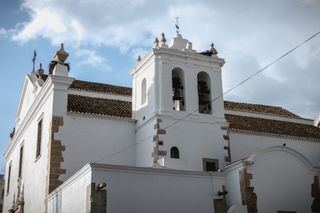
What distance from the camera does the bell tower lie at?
1847 cm

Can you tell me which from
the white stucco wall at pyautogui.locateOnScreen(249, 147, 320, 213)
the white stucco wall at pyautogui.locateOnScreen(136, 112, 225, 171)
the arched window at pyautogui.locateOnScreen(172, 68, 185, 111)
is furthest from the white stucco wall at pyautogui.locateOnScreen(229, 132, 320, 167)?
the arched window at pyautogui.locateOnScreen(172, 68, 185, 111)

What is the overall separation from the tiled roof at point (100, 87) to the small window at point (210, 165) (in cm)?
612

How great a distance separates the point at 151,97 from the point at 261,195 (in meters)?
5.58

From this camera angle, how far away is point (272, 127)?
Answer: 23.9 metres

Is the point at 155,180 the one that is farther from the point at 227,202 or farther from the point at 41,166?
the point at 41,166

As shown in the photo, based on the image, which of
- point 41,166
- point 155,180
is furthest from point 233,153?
point 41,166

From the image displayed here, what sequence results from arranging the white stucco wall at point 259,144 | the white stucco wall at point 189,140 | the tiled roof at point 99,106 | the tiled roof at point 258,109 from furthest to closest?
1. the tiled roof at point 258,109
2. the white stucco wall at point 259,144
3. the tiled roof at point 99,106
4. the white stucco wall at point 189,140

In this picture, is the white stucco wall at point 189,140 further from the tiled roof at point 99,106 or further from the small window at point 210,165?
the tiled roof at point 99,106

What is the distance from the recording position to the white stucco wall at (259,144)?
20.8m

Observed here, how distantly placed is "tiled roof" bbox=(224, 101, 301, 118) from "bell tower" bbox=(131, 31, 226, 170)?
205 inches

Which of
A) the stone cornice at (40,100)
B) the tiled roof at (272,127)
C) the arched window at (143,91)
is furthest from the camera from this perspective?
the tiled roof at (272,127)

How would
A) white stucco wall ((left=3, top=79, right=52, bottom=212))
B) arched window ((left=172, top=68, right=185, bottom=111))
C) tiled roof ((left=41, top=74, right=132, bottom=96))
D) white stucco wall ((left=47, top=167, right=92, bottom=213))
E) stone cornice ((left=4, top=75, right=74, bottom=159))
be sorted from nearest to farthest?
1. white stucco wall ((left=47, top=167, right=92, bottom=213))
2. white stucco wall ((left=3, top=79, right=52, bottom=212))
3. stone cornice ((left=4, top=75, right=74, bottom=159))
4. arched window ((left=172, top=68, right=185, bottom=111))
5. tiled roof ((left=41, top=74, right=132, bottom=96))

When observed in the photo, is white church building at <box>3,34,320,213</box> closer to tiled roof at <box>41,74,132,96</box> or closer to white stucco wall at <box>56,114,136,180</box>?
white stucco wall at <box>56,114,136,180</box>

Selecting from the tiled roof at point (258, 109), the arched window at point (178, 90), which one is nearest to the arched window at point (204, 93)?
the arched window at point (178, 90)
